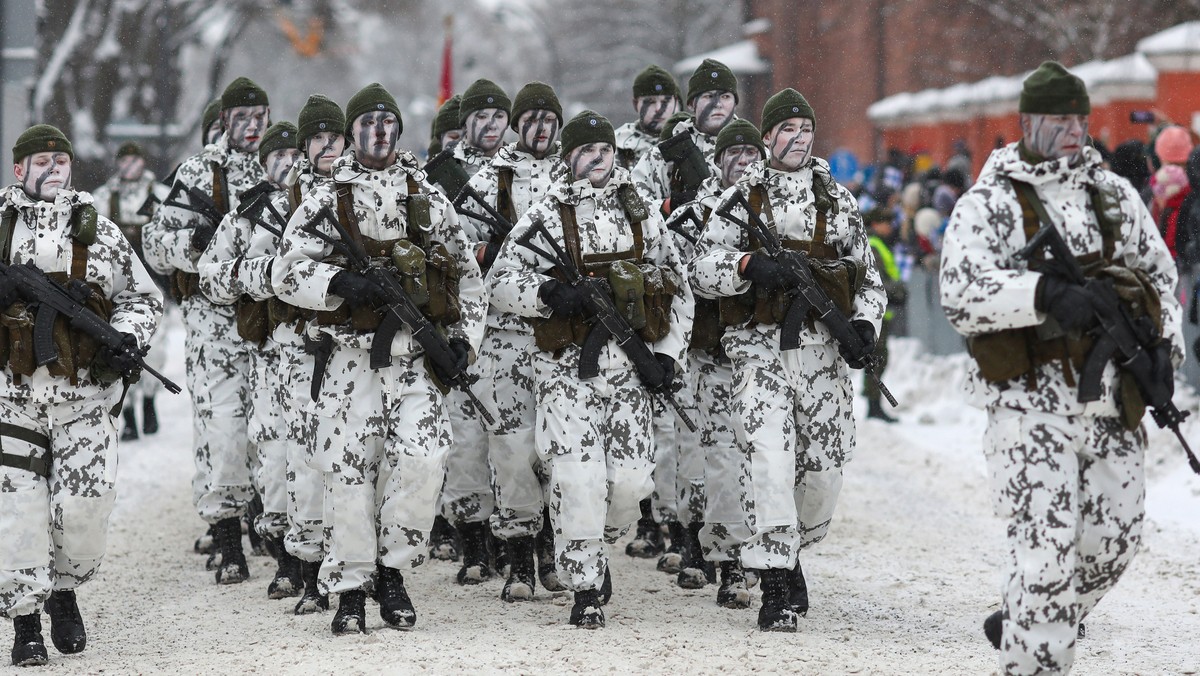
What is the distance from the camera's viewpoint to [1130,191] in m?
6.07

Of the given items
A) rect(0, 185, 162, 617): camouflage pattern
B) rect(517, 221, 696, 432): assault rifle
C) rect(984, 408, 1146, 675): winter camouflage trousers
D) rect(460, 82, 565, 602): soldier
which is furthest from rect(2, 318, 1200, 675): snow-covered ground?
rect(517, 221, 696, 432): assault rifle

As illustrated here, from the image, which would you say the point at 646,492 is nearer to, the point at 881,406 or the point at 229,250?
the point at 229,250

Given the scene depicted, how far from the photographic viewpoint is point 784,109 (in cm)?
779

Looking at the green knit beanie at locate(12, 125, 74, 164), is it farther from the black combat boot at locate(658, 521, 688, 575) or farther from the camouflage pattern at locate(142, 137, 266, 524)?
the black combat boot at locate(658, 521, 688, 575)

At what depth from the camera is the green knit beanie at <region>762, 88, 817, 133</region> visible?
25.5 ft

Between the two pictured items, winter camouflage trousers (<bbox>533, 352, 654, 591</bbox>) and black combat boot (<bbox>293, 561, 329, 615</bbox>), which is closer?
winter camouflage trousers (<bbox>533, 352, 654, 591</bbox>)

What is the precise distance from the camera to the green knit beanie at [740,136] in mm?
8750

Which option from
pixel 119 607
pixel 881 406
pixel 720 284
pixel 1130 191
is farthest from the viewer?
pixel 881 406

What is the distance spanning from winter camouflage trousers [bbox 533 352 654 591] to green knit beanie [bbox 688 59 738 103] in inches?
104

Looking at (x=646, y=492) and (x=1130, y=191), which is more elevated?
(x=1130, y=191)

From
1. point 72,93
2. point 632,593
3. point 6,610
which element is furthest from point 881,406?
point 72,93

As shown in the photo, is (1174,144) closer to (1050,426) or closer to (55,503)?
(1050,426)

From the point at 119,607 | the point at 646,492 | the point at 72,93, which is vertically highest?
the point at 72,93

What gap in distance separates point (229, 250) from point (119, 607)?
1.94 m
